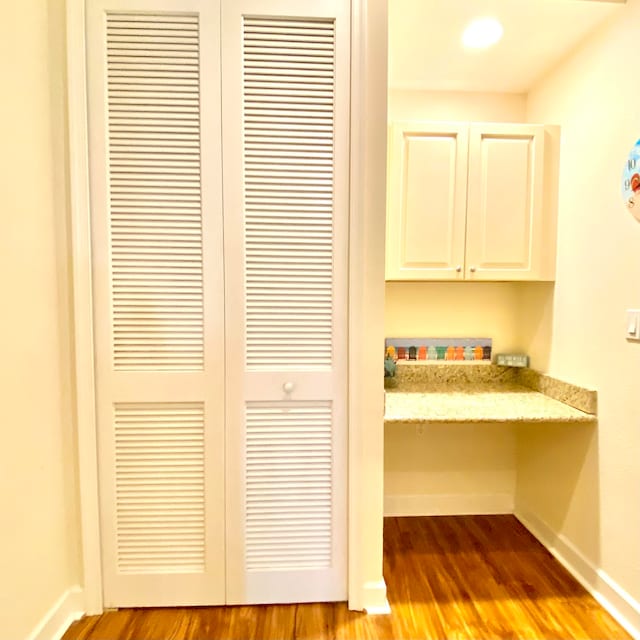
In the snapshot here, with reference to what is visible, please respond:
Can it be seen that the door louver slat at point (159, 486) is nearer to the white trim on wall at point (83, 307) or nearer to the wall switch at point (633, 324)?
the white trim on wall at point (83, 307)

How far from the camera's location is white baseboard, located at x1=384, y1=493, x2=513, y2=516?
7.15 feet

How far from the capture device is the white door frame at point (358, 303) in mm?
1338

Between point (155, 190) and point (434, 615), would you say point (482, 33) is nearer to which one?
point (155, 190)

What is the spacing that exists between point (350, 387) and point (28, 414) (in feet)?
3.66

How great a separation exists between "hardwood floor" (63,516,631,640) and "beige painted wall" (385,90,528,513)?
0.42 metres

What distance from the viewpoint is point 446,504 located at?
2186mm

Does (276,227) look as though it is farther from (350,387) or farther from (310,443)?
(310,443)

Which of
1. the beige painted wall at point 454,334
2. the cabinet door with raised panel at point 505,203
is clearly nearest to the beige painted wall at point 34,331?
the beige painted wall at point 454,334

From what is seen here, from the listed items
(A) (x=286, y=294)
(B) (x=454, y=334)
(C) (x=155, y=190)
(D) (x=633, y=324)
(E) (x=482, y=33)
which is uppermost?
(E) (x=482, y=33)

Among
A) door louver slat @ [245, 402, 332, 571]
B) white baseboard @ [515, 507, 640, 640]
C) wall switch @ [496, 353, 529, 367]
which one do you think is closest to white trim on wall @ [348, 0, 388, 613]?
door louver slat @ [245, 402, 332, 571]

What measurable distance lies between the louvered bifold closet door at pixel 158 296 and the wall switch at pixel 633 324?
1.56 meters

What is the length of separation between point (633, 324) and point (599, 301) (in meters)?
0.21

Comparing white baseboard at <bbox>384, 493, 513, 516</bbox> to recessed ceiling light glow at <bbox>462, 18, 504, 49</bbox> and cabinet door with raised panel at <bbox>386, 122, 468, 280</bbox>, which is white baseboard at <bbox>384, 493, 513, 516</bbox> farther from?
recessed ceiling light glow at <bbox>462, 18, 504, 49</bbox>

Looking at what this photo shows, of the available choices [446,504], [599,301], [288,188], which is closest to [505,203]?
[599,301]
